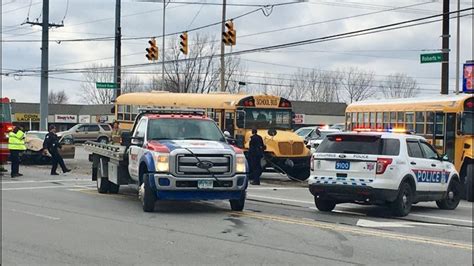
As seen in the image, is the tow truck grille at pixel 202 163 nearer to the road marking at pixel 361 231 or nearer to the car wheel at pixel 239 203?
the car wheel at pixel 239 203

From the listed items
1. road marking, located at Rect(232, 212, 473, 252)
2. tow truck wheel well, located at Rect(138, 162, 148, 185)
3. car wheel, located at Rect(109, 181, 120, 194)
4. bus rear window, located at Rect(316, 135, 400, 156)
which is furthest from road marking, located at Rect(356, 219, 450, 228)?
car wheel, located at Rect(109, 181, 120, 194)

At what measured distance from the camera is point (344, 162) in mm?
13250

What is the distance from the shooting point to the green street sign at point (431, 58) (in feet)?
77.4

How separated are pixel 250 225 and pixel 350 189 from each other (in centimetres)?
257

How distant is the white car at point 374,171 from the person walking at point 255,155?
674 cm

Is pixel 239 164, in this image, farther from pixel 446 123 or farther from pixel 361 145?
pixel 446 123

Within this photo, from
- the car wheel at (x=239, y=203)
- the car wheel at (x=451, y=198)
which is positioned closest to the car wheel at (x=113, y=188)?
the car wheel at (x=239, y=203)

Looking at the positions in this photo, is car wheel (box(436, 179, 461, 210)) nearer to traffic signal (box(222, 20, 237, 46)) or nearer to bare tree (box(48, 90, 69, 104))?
traffic signal (box(222, 20, 237, 46))

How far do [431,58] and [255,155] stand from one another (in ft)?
25.9

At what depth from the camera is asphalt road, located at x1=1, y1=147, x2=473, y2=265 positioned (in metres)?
8.62

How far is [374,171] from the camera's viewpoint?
12.9 m

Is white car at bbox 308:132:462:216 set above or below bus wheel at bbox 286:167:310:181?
above

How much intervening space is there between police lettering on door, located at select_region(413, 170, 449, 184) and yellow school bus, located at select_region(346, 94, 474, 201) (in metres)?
3.23

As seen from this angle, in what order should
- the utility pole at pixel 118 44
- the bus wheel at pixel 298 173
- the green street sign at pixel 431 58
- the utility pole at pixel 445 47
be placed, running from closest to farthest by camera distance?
1. the bus wheel at pixel 298 173
2. the green street sign at pixel 431 58
3. the utility pole at pixel 445 47
4. the utility pole at pixel 118 44
